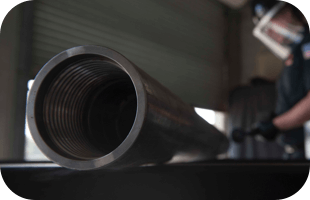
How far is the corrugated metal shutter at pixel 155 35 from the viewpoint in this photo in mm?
2014

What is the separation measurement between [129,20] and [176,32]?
0.86 meters

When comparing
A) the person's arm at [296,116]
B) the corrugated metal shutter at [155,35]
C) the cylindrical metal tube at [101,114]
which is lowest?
the person's arm at [296,116]

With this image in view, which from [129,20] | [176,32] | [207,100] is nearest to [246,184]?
[129,20]

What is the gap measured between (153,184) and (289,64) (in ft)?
7.13

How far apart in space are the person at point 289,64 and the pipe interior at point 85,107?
63.2 inches

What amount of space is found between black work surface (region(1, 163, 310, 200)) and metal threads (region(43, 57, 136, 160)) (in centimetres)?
12

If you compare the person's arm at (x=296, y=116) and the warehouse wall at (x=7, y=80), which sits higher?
the warehouse wall at (x=7, y=80)

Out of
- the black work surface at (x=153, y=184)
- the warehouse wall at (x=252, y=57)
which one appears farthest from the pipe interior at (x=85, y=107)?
the warehouse wall at (x=252, y=57)

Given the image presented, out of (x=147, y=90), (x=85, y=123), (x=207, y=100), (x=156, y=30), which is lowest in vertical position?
(x=207, y=100)

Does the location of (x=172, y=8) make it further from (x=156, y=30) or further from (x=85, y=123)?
(x=85, y=123)

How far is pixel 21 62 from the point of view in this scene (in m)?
1.82

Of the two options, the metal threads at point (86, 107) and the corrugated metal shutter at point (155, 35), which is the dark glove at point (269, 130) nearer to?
the corrugated metal shutter at point (155, 35)

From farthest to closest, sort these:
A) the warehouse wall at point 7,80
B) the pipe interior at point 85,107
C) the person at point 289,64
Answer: the person at point 289,64 < the warehouse wall at point 7,80 < the pipe interior at point 85,107

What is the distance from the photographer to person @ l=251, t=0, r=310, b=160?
1.97 metres
